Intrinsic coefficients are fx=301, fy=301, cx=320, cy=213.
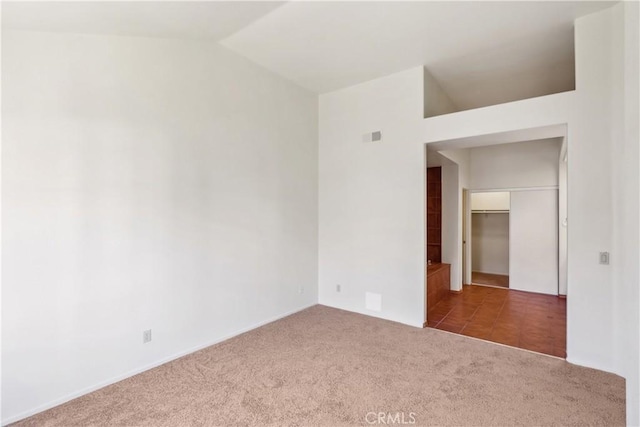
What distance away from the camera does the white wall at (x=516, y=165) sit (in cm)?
562

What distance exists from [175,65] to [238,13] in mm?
836

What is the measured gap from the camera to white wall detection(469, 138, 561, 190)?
5.62 m

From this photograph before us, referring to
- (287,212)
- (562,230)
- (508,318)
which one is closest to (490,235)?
(562,230)

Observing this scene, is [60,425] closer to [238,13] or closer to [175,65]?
[175,65]

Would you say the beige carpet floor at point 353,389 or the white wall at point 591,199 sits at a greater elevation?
the white wall at point 591,199

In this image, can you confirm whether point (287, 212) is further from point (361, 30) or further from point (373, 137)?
point (361, 30)

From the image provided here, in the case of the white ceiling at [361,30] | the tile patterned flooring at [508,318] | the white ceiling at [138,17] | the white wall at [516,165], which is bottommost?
the tile patterned flooring at [508,318]

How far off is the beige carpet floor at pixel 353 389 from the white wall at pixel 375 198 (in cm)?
94

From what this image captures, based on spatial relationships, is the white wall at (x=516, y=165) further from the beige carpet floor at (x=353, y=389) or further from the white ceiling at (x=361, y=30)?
the beige carpet floor at (x=353, y=389)

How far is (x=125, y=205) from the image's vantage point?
2.70m

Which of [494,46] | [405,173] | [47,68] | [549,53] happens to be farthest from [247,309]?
[549,53]

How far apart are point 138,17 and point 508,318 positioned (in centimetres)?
551
